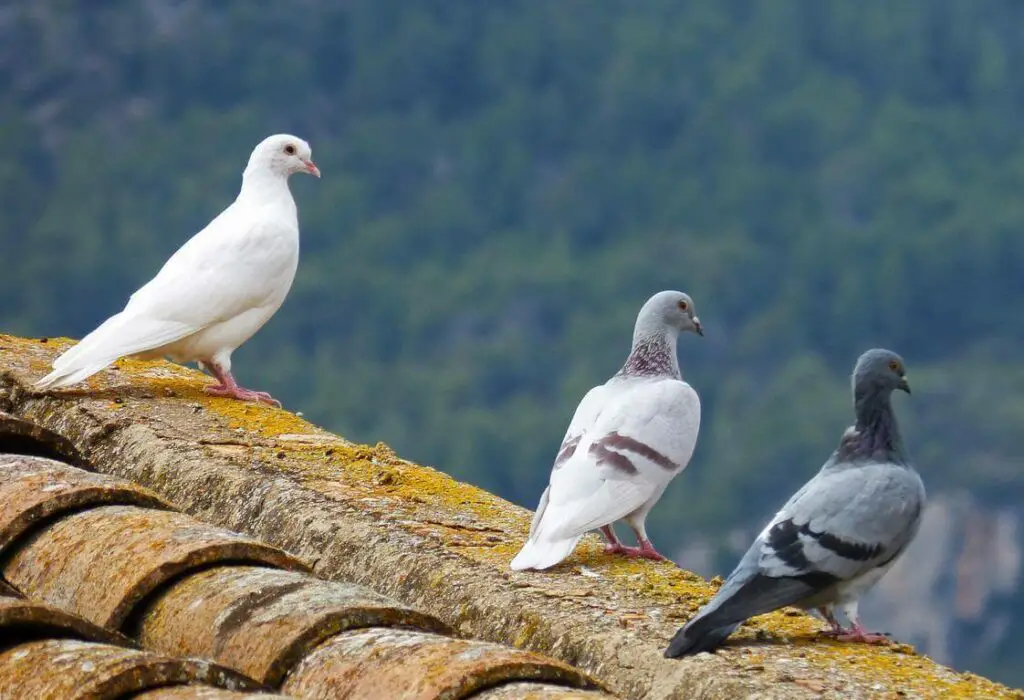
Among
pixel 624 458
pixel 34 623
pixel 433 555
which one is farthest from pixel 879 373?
pixel 34 623

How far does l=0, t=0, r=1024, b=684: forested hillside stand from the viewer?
119562mm

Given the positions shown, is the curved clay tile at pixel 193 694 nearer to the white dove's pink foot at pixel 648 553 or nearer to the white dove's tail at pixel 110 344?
the white dove's pink foot at pixel 648 553

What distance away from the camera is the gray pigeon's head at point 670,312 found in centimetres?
870

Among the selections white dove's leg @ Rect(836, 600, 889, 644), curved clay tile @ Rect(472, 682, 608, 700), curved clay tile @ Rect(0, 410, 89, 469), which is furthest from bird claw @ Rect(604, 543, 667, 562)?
curved clay tile @ Rect(472, 682, 608, 700)

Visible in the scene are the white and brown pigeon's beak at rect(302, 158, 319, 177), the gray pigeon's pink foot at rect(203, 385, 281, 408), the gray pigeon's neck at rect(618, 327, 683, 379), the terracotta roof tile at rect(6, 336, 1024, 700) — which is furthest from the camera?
the white and brown pigeon's beak at rect(302, 158, 319, 177)

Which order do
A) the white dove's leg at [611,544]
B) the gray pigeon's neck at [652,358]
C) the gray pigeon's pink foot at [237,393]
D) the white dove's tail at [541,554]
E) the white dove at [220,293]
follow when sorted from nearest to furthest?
1. the white dove's tail at [541,554]
2. the white dove's leg at [611,544]
3. the gray pigeon's neck at [652,358]
4. the gray pigeon's pink foot at [237,393]
5. the white dove at [220,293]

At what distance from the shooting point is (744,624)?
661cm

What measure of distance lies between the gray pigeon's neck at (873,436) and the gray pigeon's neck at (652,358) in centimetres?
127

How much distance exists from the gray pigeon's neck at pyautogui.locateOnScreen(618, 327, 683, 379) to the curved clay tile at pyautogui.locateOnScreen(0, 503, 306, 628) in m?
2.50

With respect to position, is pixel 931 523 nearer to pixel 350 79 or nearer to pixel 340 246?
pixel 340 246

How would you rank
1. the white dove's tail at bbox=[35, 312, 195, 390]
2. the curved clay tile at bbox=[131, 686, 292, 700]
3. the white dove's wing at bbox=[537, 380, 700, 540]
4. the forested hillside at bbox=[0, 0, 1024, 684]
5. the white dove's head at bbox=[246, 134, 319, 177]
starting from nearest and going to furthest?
the curved clay tile at bbox=[131, 686, 292, 700] → the white dove's wing at bbox=[537, 380, 700, 540] → the white dove's tail at bbox=[35, 312, 195, 390] → the white dove's head at bbox=[246, 134, 319, 177] → the forested hillside at bbox=[0, 0, 1024, 684]

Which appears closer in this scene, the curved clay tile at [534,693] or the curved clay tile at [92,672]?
the curved clay tile at [92,672]

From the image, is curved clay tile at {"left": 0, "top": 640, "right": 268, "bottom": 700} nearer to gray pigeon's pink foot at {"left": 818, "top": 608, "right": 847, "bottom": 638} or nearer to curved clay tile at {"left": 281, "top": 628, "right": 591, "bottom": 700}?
curved clay tile at {"left": 281, "top": 628, "right": 591, "bottom": 700}

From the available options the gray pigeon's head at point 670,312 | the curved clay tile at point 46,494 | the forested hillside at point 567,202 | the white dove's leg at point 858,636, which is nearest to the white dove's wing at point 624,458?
the gray pigeon's head at point 670,312
